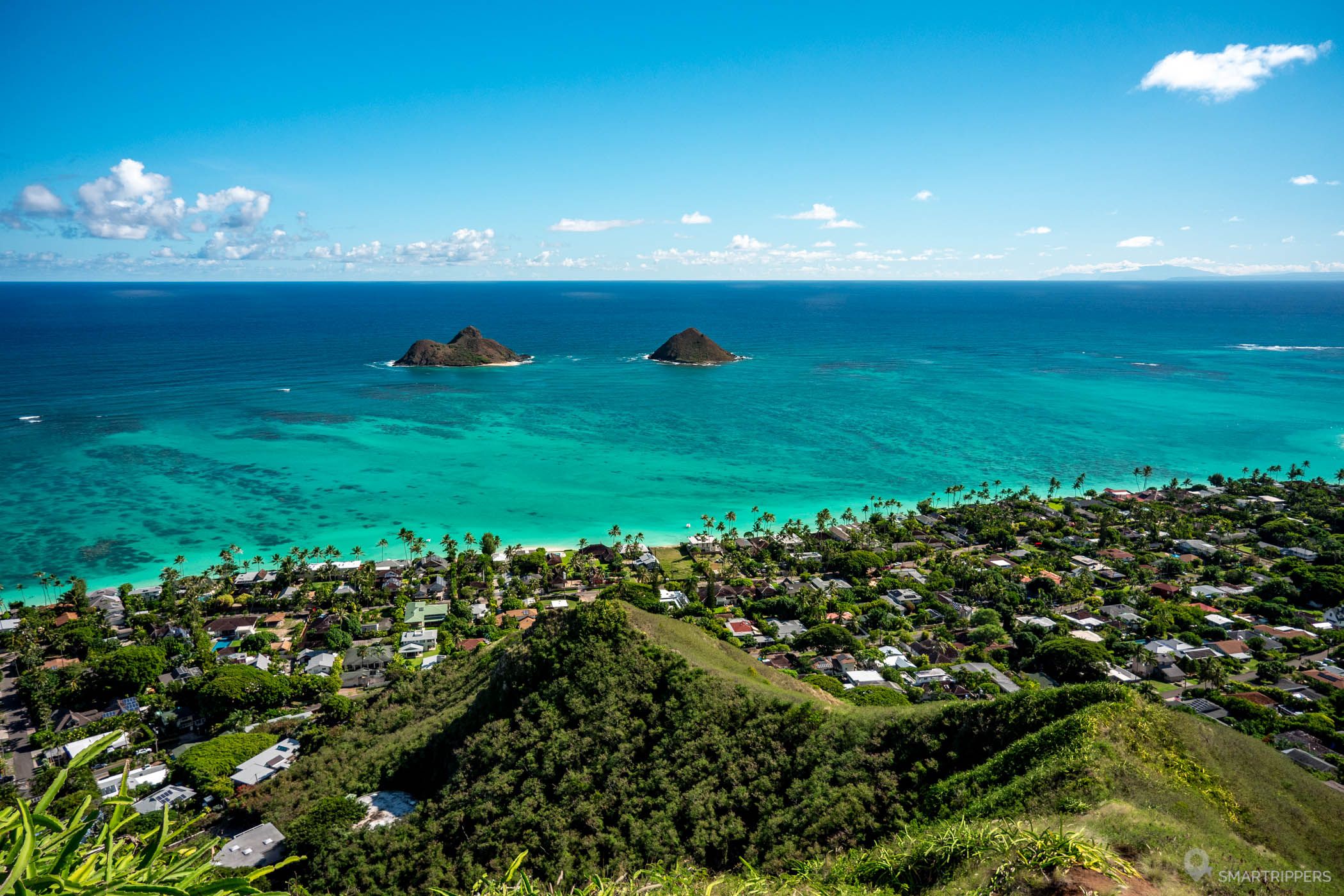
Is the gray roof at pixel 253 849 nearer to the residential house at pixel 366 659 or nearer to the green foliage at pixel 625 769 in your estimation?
the green foliage at pixel 625 769

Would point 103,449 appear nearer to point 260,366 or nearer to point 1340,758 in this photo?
point 260,366

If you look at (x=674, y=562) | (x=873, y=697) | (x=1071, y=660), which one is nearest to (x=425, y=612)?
(x=674, y=562)

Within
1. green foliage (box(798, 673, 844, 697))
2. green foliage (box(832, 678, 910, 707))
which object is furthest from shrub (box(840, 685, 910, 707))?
green foliage (box(798, 673, 844, 697))

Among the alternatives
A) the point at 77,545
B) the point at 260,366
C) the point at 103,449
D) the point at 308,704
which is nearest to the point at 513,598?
the point at 308,704

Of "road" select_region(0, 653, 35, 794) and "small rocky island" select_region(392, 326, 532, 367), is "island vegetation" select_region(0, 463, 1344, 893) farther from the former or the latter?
"small rocky island" select_region(392, 326, 532, 367)

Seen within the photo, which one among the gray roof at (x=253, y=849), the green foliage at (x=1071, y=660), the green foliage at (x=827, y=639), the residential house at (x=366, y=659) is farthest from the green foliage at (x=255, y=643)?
the green foliage at (x=1071, y=660)

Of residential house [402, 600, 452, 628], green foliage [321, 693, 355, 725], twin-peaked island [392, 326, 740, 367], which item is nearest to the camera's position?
green foliage [321, 693, 355, 725]

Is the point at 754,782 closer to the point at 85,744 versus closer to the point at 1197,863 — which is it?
the point at 1197,863
